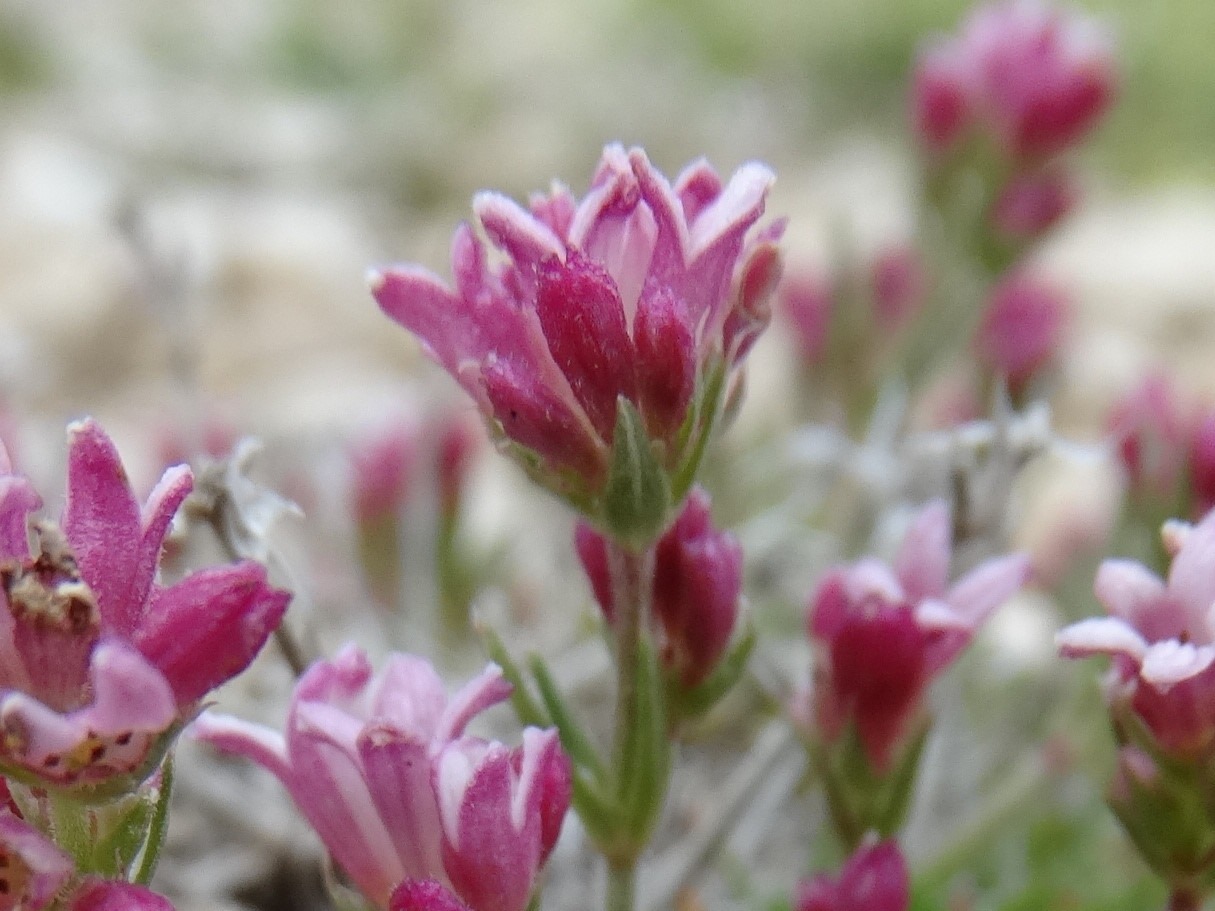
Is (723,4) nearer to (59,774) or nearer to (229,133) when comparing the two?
(229,133)

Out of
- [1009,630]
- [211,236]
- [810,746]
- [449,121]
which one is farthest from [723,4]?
[810,746]

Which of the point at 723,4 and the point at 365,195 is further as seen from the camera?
the point at 723,4

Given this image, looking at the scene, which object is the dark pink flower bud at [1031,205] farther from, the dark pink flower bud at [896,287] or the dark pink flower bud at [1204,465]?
the dark pink flower bud at [1204,465]

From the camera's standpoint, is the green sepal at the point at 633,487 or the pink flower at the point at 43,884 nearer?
the pink flower at the point at 43,884

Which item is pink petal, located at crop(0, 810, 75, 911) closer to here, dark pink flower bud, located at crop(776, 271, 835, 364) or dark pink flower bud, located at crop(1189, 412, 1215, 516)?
dark pink flower bud, located at crop(1189, 412, 1215, 516)

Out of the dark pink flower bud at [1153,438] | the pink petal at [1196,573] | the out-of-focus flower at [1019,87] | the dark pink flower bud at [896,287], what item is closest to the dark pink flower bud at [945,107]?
the out-of-focus flower at [1019,87]

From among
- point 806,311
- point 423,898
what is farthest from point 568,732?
point 806,311
